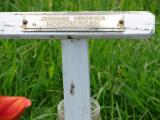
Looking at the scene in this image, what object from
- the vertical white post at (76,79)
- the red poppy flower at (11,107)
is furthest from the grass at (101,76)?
the vertical white post at (76,79)

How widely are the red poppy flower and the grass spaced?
1.28 feet

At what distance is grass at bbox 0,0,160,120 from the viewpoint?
2.22 meters

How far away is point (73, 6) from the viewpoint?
2.81m

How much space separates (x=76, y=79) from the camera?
1640mm

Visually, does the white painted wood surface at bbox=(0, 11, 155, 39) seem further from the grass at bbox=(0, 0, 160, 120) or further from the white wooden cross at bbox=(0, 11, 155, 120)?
the grass at bbox=(0, 0, 160, 120)

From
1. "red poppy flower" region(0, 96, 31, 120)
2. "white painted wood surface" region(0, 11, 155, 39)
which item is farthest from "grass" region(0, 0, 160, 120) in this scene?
"white painted wood surface" region(0, 11, 155, 39)

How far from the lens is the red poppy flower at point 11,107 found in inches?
68.5

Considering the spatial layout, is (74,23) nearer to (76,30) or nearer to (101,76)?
(76,30)

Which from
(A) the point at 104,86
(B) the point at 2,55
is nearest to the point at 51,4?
(B) the point at 2,55

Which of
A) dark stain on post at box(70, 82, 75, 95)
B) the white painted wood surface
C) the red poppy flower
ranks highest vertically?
the white painted wood surface

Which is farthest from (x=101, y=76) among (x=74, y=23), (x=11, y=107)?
(x=74, y=23)

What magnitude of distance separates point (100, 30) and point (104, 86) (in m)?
0.74

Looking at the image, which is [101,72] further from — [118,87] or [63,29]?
[63,29]

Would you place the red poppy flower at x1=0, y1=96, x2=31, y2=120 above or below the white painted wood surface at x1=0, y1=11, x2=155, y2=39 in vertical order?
below
